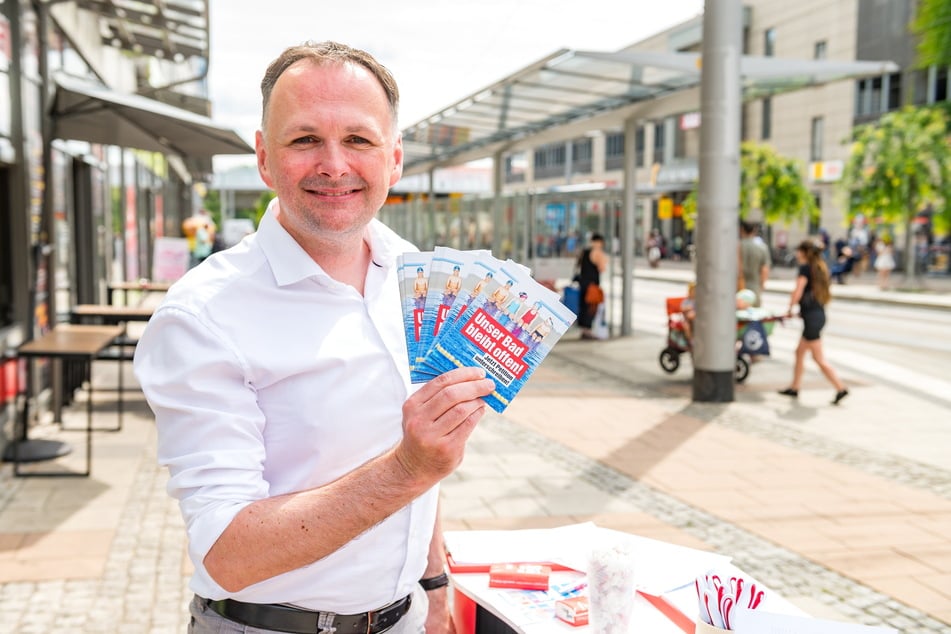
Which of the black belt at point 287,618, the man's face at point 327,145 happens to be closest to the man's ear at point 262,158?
the man's face at point 327,145

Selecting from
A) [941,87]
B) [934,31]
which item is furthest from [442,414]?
[941,87]

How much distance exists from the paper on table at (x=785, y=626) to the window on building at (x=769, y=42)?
4742 cm

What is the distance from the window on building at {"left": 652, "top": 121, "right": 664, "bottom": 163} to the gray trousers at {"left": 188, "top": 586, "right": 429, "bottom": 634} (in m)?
56.9

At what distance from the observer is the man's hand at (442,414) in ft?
4.63

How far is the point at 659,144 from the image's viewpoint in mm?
A: 57969

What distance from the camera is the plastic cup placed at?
186 centimetres

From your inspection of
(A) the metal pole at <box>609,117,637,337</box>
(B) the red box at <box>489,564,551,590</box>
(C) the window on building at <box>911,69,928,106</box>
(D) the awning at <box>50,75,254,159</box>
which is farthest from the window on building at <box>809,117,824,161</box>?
(B) the red box at <box>489,564,551,590</box>

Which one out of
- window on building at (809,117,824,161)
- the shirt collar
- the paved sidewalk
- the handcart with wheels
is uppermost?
window on building at (809,117,824,161)

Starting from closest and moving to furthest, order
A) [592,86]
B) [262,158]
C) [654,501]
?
1. [262,158]
2. [654,501]
3. [592,86]

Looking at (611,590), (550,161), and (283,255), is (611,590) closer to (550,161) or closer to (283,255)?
(283,255)

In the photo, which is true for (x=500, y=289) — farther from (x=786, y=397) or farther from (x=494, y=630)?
(x=786, y=397)

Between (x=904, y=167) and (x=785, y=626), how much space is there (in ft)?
89.9

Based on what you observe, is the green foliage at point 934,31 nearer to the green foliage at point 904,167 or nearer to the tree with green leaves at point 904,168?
the tree with green leaves at point 904,168

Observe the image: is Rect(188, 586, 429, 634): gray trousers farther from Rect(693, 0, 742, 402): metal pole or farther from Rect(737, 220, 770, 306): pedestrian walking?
Rect(737, 220, 770, 306): pedestrian walking
